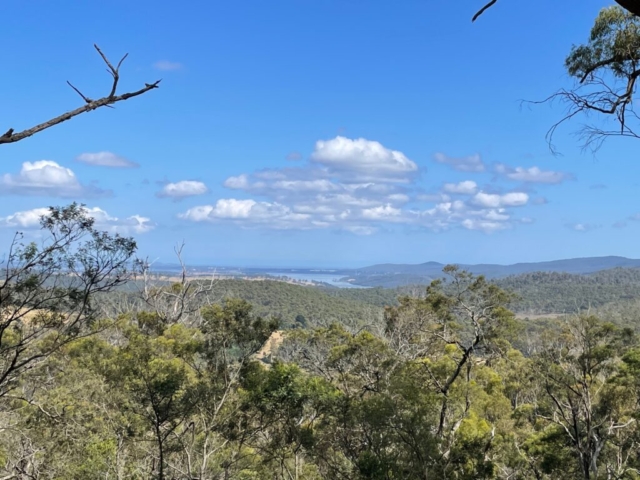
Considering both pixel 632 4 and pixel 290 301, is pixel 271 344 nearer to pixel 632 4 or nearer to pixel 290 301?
pixel 632 4

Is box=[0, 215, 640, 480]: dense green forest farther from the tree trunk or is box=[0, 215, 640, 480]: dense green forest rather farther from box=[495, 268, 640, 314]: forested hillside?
box=[495, 268, 640, 314]: forested hillside

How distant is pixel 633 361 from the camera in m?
11.2

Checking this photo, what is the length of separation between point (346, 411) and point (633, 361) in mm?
6818

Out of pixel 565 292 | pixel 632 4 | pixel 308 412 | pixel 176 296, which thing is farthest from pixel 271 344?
pixel 565 292

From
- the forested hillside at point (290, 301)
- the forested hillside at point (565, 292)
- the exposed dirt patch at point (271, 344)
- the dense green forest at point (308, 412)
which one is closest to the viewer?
the dense green forest at point (308, 412)

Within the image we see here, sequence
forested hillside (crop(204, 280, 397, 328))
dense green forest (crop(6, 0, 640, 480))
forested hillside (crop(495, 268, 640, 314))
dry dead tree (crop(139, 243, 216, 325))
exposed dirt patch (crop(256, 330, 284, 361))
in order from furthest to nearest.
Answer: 1. forested hillside (crop(495, 268, 640, 314))
2. forested hillside (crop(204, 280, 397, 328))
3. dry dead tree (crop(139, 243, 216, 325))
4. exposed dirt patch (crop(256, 330, 284, 361))
5. dense green forest (crop(6, 0, 640, 480))

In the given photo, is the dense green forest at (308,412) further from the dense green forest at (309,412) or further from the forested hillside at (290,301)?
the forested hillside at (290,301)

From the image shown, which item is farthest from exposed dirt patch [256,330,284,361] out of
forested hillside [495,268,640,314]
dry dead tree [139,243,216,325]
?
forested hillside [495,268,640,314]

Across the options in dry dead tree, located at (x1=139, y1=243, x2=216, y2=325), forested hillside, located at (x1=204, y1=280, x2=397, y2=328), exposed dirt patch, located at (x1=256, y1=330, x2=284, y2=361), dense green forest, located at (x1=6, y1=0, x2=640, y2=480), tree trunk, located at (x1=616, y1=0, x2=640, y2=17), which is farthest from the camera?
forested hillside, located at (x1=204, y1=280, x2=397, y2=328)

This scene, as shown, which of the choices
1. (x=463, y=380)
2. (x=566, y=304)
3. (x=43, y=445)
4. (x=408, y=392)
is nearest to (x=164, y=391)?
(x=43, y=445)

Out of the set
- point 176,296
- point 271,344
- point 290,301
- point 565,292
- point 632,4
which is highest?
point 632,4

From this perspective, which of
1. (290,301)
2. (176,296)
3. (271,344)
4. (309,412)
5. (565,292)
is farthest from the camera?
(565,292)

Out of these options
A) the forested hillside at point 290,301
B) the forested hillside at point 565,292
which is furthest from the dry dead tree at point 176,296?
the forested hillside at point 565,292

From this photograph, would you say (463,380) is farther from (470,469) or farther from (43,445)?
(43,445)
